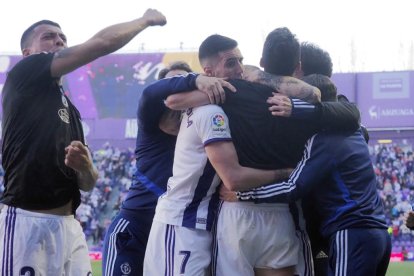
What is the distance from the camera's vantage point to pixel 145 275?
4105 mm

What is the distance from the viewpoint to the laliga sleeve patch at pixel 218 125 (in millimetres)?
3809

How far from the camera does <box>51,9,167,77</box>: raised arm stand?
3994 millimetres

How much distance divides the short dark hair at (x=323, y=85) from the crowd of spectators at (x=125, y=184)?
2379 centimetres

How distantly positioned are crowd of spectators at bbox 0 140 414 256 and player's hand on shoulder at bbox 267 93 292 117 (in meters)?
24.1

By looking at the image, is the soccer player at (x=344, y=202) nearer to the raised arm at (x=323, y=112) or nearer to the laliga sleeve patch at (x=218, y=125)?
the raised arm at (x=323, y=112)

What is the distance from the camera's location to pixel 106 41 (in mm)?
3980

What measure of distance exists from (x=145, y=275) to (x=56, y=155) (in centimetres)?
99

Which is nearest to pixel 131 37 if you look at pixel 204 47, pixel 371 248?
pixel 204 47

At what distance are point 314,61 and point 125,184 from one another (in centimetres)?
2692

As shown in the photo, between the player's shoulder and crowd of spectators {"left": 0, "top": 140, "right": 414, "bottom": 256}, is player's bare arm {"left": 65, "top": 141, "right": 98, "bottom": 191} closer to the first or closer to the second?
the player's shoulder

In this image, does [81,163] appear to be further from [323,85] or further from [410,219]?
[410,219]

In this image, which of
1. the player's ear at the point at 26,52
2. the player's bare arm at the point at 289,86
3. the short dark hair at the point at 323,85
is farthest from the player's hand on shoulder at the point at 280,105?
the player's ear at the point at 26,52

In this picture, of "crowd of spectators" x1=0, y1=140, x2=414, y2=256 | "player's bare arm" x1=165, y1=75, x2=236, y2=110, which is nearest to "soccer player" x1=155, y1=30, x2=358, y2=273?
"player's bare arm" x1=165, y1=75, x2=236, y2=110

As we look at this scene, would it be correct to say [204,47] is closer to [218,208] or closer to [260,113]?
[260,113]
